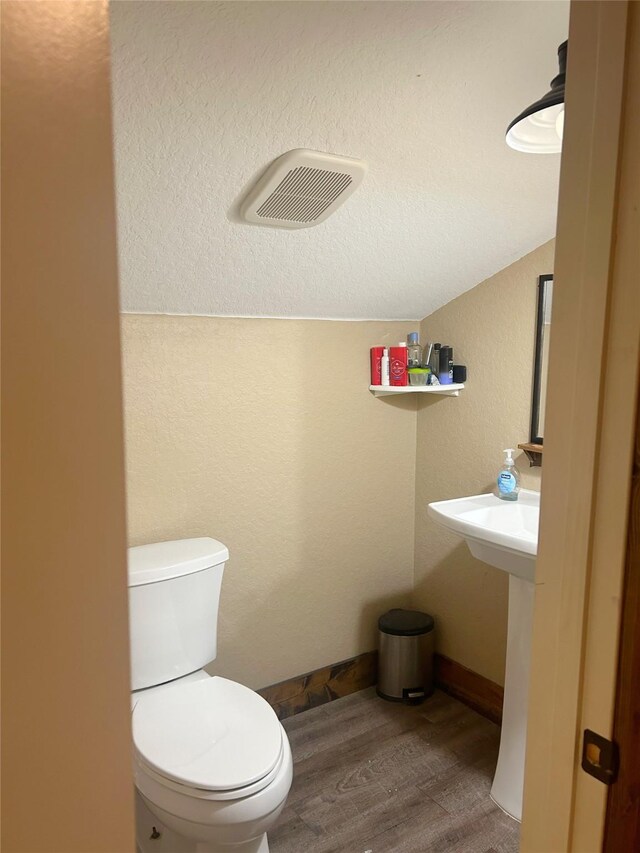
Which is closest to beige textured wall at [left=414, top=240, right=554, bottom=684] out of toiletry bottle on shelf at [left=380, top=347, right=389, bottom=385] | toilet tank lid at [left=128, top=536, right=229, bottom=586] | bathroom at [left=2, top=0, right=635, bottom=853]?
bathroom at [left=2, top=0, right=635, bottom=853]

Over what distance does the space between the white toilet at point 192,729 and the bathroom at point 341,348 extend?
0.17 m

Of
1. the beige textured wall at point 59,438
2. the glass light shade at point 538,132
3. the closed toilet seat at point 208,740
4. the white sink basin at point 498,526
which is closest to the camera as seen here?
the beige textured wall at point 59,438

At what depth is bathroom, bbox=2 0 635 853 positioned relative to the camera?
4.00 ft

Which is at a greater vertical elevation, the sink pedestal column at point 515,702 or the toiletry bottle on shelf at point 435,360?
the toiletry bottle on shelf at point 435,360

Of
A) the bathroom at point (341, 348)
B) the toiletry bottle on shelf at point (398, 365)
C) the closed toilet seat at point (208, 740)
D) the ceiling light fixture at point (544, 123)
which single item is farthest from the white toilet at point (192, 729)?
the ceiling light fixture at point (544, 123)

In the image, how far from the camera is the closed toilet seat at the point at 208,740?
1473 mm

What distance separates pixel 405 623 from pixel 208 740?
3.77 feet

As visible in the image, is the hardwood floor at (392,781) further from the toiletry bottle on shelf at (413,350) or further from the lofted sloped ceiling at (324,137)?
the lofted sloped ceiling at (324,137)

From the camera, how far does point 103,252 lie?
0.50 meters

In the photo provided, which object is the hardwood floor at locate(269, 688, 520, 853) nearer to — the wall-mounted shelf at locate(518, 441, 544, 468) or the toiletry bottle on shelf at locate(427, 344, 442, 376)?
the wall-mounted shelf at locate(518, 441, 544, 468)

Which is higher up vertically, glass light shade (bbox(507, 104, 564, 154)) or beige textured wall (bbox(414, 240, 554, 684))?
glass light shade (bbox(507, 104, 564, 154))

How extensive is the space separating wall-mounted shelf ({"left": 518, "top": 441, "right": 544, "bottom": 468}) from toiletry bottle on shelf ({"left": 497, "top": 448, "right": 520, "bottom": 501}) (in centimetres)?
5

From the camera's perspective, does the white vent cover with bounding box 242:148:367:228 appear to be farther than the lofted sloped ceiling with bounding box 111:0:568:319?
Yes

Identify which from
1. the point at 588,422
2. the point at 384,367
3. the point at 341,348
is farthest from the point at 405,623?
the point at 588,422
